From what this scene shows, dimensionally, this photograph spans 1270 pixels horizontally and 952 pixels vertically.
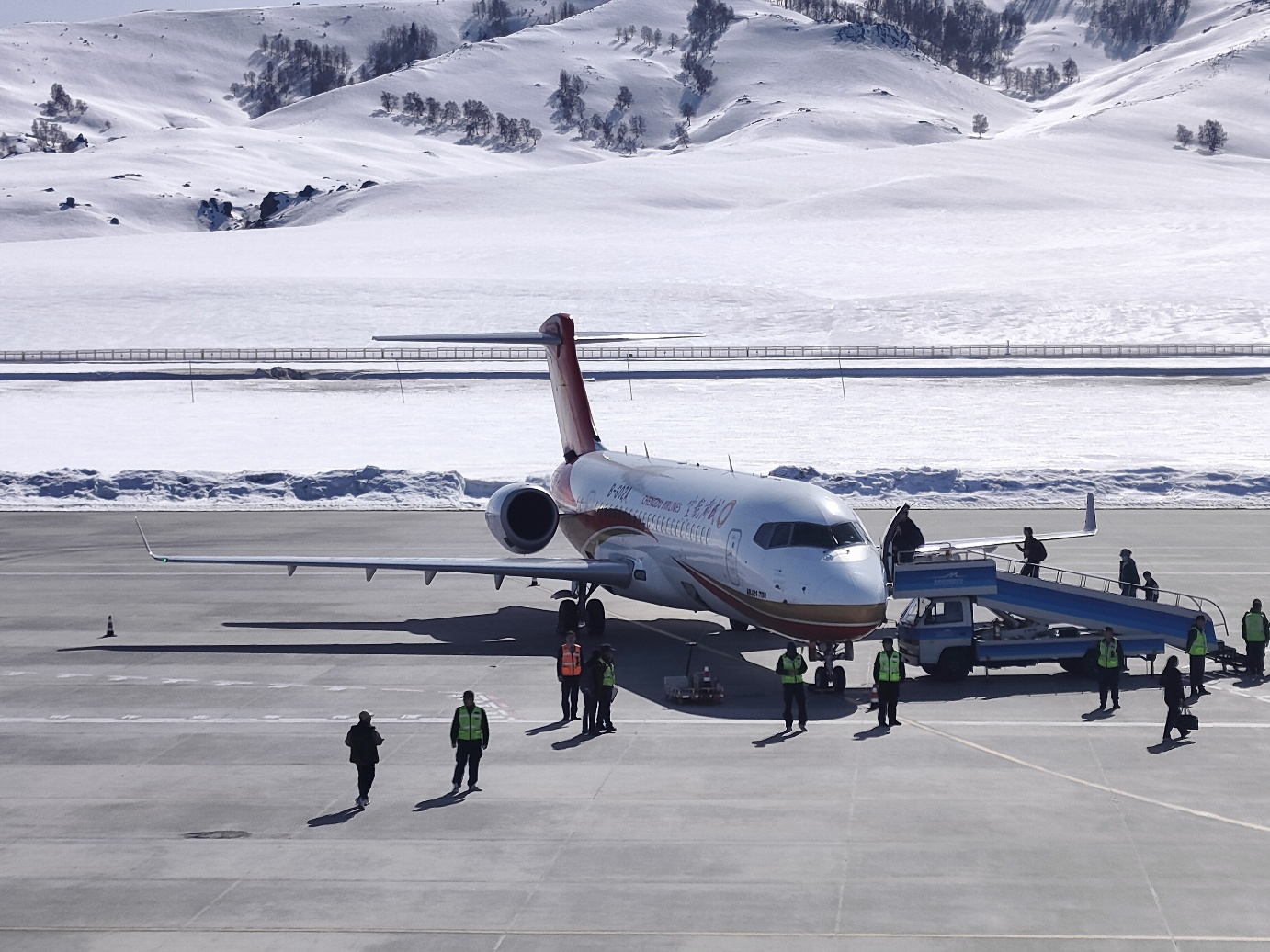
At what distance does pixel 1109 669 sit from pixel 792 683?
4.98 meters

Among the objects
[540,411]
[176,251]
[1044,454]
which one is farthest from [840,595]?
[176,251]

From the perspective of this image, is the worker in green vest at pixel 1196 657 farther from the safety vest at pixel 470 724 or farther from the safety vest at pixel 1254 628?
the safety vest at pixel 470 724

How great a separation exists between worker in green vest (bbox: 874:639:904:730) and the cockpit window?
252 cm

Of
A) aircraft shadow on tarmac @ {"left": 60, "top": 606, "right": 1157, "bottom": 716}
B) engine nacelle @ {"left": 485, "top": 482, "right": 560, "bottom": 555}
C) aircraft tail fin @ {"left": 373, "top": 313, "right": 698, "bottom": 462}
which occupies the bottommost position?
Result: aircraft shadow on tarmac @ {"left": 60, "top": 606, "right": 1157, "bottom": 716}

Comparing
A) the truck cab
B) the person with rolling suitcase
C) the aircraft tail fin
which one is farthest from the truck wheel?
the aircraft tail fin

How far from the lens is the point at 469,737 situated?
18656 millimetres

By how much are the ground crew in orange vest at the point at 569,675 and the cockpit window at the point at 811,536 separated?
376 cm

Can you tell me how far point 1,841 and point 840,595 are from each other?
11.9 m

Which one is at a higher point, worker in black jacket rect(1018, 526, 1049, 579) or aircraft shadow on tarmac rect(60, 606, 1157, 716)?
worker in black jacket rect(1018, 526, 1049, 579)

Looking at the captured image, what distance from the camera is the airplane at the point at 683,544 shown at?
76.8ft

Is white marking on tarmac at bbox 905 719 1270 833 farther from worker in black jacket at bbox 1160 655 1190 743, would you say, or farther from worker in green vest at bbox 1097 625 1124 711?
worker in green vest at bbox 1097 625 1124 711

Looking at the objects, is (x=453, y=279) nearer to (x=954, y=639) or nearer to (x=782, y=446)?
(x=782, y=446)

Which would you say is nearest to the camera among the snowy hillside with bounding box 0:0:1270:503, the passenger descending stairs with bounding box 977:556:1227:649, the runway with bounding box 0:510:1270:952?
the runway with bounding box 0:510:1270:952

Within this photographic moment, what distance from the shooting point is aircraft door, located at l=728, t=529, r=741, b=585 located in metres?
25.0
